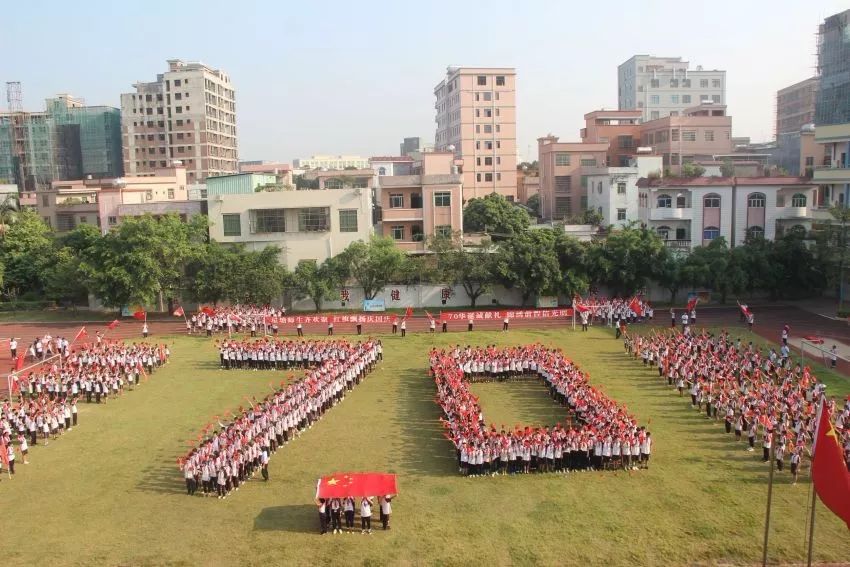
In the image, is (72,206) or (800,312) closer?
(800,312)

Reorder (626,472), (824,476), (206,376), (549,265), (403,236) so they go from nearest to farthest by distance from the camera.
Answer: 1. (824,476)
2. (626,472)
3. (206,376)
4. (549,265)
5. (403,236)

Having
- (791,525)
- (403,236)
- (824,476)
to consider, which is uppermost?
(403,236)

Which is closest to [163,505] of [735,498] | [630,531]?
[630,531]

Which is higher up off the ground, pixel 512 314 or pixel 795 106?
pixel 795 106

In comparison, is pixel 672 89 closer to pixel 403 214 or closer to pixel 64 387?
pixel 403 214

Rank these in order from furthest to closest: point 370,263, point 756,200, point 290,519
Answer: point 756,200 < point 370,263 < point 290,519

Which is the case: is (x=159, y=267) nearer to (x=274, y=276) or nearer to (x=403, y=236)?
(x=274, y=276)

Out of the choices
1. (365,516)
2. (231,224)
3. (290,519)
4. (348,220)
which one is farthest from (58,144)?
(365,516)
